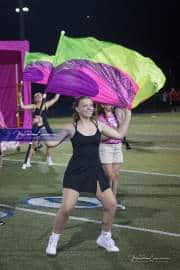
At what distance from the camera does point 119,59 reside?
724 cm

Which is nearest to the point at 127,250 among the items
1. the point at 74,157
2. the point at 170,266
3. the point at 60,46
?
the point at 170,266

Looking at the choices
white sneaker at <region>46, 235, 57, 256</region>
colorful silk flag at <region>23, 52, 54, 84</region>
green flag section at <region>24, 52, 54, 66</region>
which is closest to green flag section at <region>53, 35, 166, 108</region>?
white sneaker at <region>46, 235, 57, 256</region>

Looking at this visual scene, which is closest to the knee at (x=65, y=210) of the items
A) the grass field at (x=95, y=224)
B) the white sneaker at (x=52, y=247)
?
the white sneaker at (x=52, y=247)

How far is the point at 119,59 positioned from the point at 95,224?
2242 mm

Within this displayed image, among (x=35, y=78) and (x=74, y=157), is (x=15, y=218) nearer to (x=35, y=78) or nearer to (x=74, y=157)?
(x=74, y=157)

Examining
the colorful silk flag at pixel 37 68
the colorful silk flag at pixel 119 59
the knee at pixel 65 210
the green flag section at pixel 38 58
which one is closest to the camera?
the knee at pixel 65 210

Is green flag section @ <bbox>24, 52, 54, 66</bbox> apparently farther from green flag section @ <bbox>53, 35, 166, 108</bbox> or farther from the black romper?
the black romper

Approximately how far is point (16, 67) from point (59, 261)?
13.2 meters

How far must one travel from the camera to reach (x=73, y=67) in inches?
272

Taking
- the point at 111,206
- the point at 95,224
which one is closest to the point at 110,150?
the point at 95,224

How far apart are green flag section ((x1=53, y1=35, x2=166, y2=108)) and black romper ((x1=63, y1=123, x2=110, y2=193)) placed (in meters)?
1.06

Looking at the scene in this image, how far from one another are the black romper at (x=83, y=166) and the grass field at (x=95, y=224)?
0.82 meters

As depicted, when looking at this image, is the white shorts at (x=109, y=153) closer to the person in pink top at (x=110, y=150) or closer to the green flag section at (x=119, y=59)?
the person in pink top at (x=110, y=150)

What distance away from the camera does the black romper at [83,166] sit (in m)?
6.06
